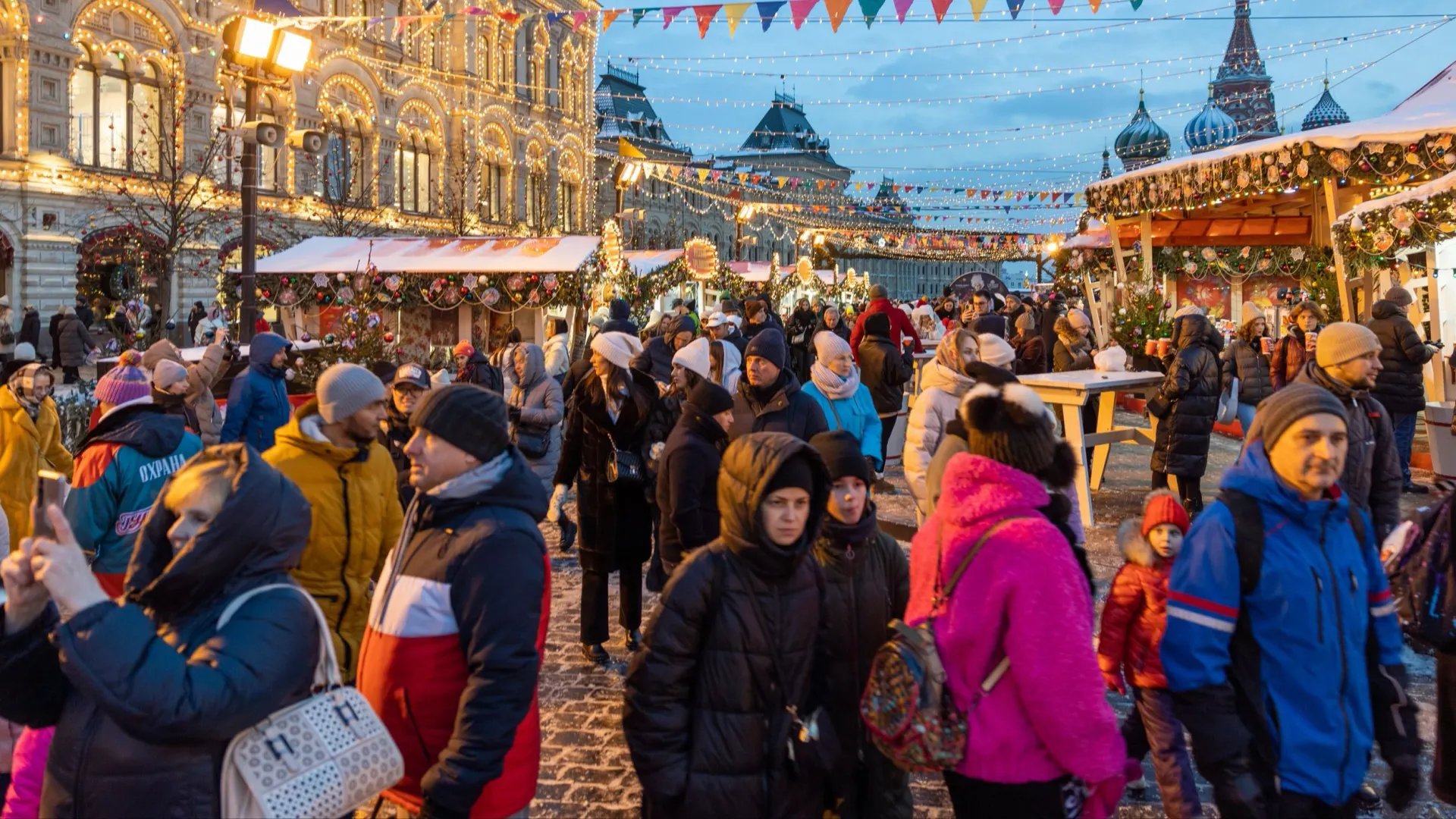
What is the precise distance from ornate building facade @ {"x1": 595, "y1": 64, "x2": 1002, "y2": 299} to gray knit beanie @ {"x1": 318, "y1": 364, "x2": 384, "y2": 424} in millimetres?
28665

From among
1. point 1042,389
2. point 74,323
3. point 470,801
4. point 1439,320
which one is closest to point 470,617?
point 470,801

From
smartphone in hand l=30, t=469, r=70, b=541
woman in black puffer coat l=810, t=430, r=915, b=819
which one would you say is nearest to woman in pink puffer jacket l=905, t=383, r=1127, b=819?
woman in black puffer coat l=810, t=430, r=915, b=819

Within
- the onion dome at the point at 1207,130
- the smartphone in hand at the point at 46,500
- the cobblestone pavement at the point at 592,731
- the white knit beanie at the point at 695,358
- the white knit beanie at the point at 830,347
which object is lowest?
the cobblestone pavement at the point at 592,731

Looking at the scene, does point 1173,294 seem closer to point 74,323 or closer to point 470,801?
point 74,323

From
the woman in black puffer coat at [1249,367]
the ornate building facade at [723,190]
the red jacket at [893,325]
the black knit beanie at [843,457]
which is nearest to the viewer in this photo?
the black knit beanie at [843,457]

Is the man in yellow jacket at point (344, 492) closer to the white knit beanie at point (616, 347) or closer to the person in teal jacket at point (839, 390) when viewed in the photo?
the white knit beanie at point (616, 347)

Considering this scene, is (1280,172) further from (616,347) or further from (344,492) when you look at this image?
(344,492)

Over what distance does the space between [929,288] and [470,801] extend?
135731mm

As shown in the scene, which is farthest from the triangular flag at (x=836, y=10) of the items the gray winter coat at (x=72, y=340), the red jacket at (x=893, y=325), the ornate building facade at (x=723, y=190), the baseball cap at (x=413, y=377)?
the ornate building facade at (x=723, y=190)

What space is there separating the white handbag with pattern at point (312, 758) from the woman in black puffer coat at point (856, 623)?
1187mm

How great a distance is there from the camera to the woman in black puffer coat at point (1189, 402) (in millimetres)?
8562

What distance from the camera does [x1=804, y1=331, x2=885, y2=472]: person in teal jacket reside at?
265 inches

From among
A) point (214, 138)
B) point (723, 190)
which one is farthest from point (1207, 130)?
point (214, 138)

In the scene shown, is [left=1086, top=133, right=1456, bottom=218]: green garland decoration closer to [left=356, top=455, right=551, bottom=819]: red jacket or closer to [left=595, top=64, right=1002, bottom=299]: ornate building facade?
[left=356, top=455, right=551, bottom=819]: red jacket
